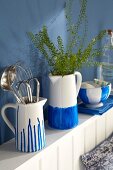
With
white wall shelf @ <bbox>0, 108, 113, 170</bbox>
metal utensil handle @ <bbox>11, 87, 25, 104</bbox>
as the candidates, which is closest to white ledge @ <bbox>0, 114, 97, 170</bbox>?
white wall shelf @ <bbox>0, 108, 113, 170</bbox>

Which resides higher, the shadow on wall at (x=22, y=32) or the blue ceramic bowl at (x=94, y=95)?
the shadow on wall at (x=22, y=32)

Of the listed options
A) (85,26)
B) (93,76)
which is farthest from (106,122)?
(85,26)

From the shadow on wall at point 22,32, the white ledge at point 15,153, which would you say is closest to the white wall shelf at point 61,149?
the white ledge at point 15,153

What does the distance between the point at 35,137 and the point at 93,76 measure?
2.15ft

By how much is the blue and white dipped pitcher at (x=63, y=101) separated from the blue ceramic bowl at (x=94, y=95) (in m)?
0.16

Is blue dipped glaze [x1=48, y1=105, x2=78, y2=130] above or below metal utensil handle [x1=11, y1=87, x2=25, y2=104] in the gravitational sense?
below

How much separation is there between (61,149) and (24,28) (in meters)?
0.41

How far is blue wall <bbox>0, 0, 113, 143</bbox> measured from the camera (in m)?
0.80

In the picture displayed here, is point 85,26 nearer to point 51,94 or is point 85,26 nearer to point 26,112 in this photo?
point 51,94

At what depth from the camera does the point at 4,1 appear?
79 cm

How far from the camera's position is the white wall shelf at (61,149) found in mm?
745

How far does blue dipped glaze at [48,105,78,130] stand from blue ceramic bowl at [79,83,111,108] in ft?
0.58

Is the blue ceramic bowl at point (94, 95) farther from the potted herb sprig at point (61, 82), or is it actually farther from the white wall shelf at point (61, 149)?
the potted herb sprig at point (61, 82)

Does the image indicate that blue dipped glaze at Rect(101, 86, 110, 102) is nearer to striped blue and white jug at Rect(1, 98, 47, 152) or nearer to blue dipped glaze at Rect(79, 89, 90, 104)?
blue dipped glaze at Rect(79, 89, 90, 104)
